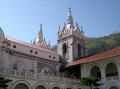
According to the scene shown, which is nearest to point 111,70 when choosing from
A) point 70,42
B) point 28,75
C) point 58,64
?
point 58,64

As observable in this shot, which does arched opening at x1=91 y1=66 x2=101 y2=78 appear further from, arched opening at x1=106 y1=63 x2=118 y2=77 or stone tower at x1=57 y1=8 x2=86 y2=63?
stone tower at x1=57 y1=8 x2=86 y2=63

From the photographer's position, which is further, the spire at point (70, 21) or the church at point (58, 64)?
the spire at point (70, 21)

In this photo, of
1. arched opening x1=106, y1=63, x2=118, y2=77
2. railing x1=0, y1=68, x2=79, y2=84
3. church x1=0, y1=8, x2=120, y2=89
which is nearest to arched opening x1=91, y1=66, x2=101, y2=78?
church x1=0, y1=8, x2=120, y2=89

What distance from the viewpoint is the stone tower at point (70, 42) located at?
3553 cm

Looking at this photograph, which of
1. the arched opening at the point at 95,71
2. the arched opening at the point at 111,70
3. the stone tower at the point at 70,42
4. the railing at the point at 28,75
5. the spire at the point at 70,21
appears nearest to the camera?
the railing at the point at 28,75

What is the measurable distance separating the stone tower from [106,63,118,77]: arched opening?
7324 millimetres

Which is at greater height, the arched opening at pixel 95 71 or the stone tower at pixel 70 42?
the stone tower at pixel 70 42

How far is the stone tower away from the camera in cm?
3553

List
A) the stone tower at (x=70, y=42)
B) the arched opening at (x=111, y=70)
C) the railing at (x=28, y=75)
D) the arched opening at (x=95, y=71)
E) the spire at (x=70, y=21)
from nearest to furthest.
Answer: the railing at (x=28, y=75), the arched opening at (x=111, y=70), the arched opening at (x=95, y=71), the stone tower at (x=70, y=42), the spire at (x=70, y=21)

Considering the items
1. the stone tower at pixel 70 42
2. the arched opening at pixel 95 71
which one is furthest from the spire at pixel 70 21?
the arched opening at pixel 95 71

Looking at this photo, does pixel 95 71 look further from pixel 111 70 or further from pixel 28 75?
pixel 28 75

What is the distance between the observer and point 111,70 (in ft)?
93.9

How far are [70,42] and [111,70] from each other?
10.1m

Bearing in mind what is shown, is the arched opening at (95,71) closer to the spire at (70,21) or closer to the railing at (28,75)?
the railing at (28,75)
